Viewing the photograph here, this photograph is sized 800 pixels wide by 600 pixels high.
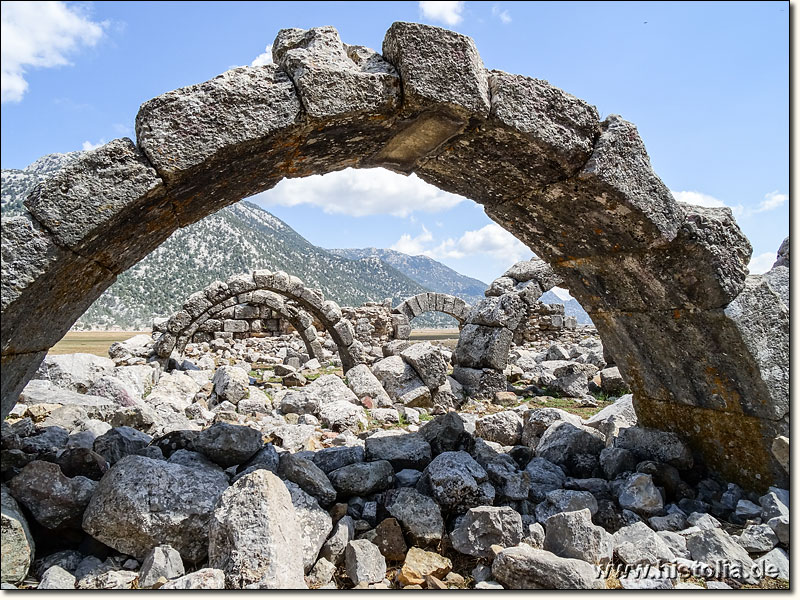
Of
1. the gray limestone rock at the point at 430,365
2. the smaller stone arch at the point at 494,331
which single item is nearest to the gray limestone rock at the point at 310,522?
the gray limestone rock at the point at 430,365

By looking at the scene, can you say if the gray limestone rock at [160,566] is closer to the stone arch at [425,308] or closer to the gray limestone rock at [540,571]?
the gray limestone rock at [540,571]

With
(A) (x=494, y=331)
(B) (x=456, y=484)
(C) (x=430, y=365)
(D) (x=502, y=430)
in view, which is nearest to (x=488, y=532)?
(B) (x=456, y=484)

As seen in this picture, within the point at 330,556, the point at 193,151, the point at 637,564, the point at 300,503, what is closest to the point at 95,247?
the point at 193,151

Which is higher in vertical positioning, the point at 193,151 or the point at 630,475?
the point at 193,151

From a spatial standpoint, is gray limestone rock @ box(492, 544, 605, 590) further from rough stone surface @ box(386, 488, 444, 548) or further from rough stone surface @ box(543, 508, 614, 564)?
rough stone surface @ box(386, 488, 444, 548)

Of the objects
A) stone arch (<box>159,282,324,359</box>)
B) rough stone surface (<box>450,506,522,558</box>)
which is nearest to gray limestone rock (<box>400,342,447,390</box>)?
rough stone surface (<box>450,506,522,558</box>)

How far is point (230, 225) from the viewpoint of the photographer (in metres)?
64.5

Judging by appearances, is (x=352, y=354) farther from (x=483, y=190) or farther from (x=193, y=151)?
(x=193, y=151)

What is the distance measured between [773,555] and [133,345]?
13.3m

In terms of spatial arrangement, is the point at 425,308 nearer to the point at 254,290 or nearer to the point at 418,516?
the point at 254,290

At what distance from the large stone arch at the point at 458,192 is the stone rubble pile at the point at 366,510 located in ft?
2.05

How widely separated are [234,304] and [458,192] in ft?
37.0

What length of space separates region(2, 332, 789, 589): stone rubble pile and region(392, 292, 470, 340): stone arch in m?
13.8

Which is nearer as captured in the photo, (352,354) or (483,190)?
(483,190)
